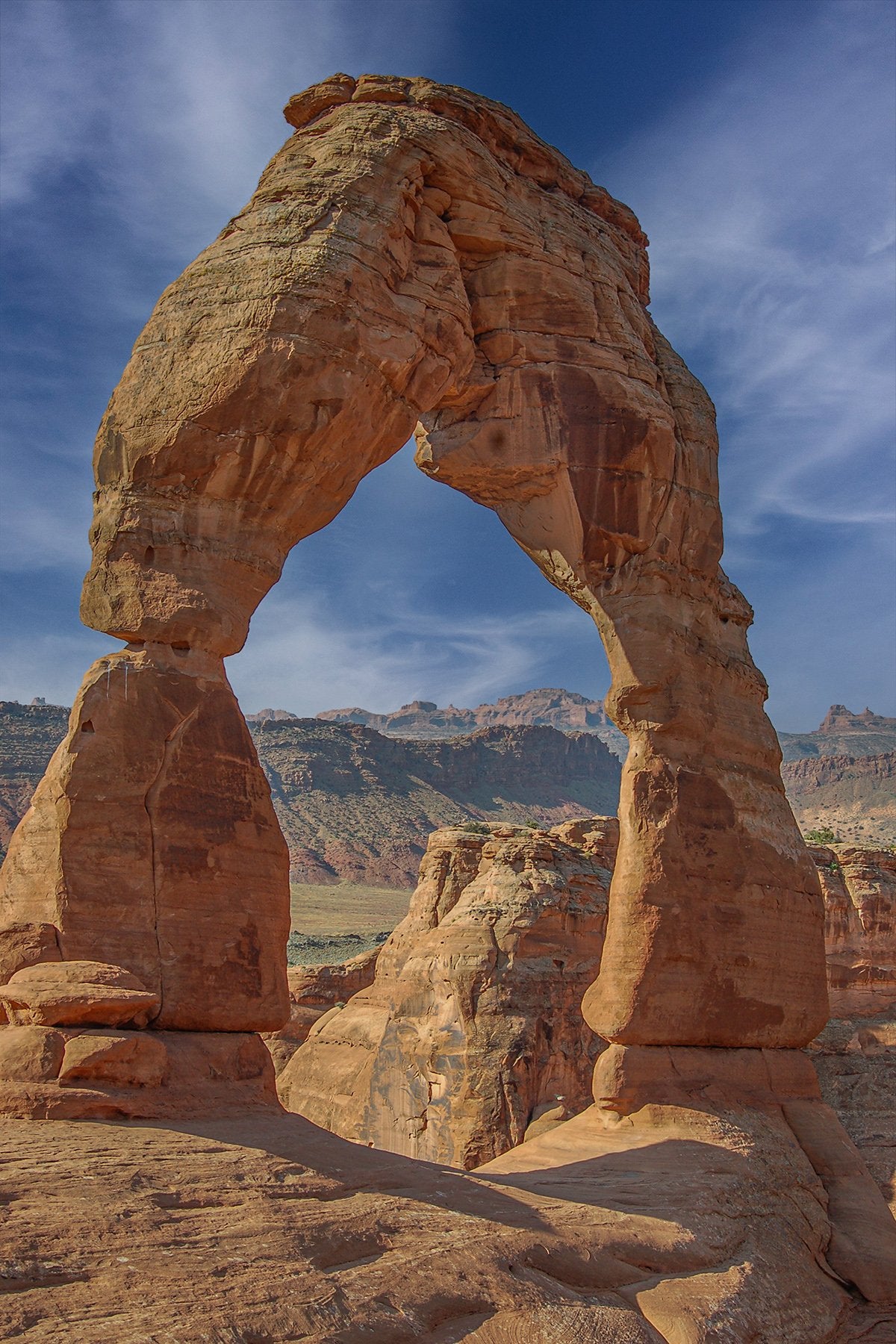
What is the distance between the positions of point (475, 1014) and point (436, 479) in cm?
779

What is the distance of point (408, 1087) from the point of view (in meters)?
16.3

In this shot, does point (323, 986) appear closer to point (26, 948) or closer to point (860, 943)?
point (860, 943)

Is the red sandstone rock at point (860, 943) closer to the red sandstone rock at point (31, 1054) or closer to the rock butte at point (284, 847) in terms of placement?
the rock butte at point (284, 847)

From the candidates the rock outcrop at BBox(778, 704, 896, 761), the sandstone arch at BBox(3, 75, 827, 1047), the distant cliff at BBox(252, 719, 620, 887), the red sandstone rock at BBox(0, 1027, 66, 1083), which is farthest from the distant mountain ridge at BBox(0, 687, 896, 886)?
the red sandstone rock at BBox(0, 1027, 66, 1083)

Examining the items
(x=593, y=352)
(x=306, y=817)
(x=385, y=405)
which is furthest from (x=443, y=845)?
(x=306, y=817)

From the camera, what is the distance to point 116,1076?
650cm

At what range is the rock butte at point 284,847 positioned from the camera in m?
6.23

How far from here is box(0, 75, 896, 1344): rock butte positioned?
623 cm

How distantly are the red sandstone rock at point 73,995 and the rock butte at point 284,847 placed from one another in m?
0.08

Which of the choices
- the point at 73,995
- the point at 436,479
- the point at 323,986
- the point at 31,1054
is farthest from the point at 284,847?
the point at 323,986

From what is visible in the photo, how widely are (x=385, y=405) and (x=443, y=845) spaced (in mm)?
11550

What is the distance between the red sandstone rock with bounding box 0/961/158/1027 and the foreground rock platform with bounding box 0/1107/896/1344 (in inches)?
25.0

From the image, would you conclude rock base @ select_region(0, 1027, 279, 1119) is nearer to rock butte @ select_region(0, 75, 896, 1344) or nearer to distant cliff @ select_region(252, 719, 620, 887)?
rock butte @ select_region(0, 75, 896, 1344)

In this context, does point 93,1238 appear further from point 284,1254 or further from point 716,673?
point 716,673
